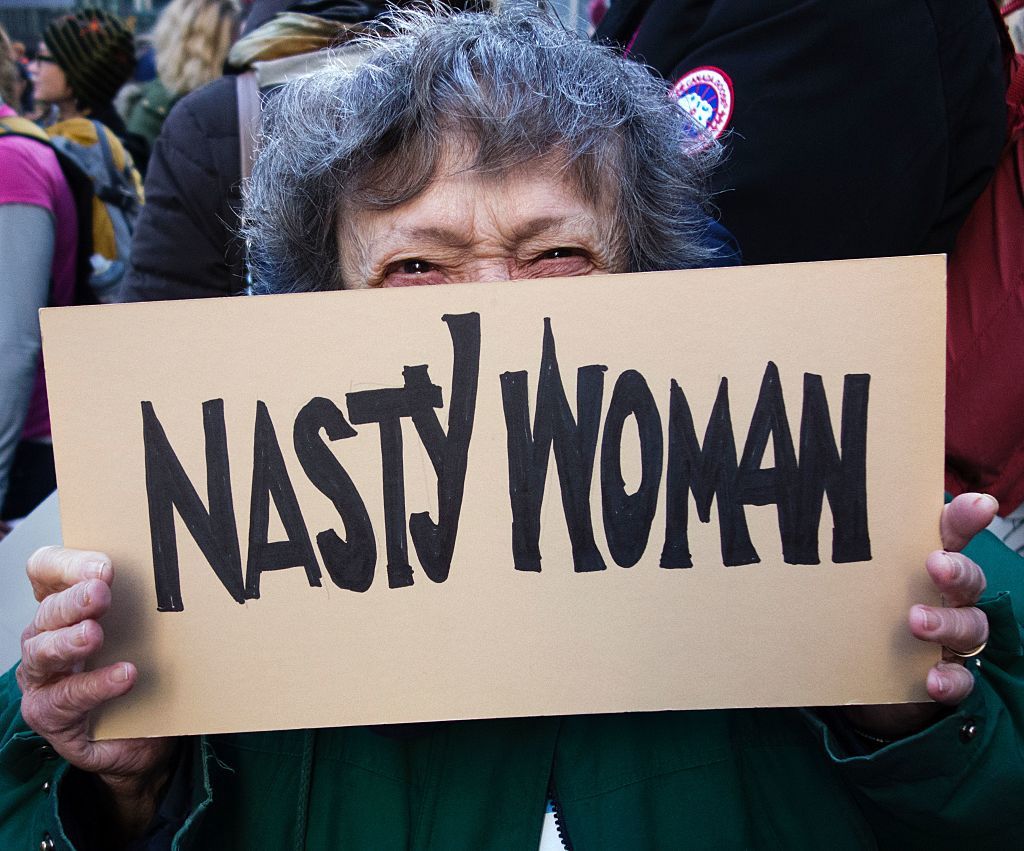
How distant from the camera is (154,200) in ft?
7.36

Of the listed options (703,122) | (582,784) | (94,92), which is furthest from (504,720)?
(94,92)

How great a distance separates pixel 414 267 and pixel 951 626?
96 cm

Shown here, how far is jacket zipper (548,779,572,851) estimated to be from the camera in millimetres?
1305

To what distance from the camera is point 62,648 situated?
1123 millimetres

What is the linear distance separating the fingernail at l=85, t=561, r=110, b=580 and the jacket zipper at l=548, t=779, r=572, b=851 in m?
0.70

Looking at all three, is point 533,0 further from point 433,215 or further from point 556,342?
point 556,342

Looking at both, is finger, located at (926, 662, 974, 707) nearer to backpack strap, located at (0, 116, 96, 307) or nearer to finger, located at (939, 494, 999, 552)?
finger, located at (939, 494, 999, 552)

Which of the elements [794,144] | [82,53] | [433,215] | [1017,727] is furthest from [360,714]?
[82,53]

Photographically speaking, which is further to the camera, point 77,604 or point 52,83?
point 52,83

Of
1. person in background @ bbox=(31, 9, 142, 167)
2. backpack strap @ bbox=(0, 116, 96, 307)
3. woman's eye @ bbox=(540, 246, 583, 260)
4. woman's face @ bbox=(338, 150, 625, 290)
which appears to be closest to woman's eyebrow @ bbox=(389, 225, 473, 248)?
woman's face @ bbox=(338, 150, 625, 290)

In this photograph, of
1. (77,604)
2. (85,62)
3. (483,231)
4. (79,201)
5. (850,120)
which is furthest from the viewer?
(85,62)

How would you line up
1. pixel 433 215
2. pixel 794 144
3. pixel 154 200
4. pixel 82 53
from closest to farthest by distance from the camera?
pixel 433 215 → pixel 794 144 → pixel 154 200 → pixel 82 53

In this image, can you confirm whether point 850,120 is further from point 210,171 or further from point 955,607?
point 210,171

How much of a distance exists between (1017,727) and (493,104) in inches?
48.5
